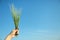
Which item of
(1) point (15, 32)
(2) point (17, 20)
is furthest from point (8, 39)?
(2) point (17, 20)

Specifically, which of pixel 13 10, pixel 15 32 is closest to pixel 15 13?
pixel 13 10

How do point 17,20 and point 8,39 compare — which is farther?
point 17,20

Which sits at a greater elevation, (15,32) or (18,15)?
(18,15)

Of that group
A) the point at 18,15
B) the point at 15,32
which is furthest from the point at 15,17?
the point at 15,32

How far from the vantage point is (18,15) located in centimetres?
118

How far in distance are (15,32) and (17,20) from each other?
12 centimetres

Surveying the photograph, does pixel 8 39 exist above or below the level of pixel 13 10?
below

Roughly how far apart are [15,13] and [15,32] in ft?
0.49

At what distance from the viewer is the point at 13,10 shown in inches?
45.9

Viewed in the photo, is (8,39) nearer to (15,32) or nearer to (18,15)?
(15,32)

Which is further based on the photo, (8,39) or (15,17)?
(15,17)

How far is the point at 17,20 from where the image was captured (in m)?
1.18

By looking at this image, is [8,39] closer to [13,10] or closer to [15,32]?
[15,32]

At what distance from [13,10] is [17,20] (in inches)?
3.1
